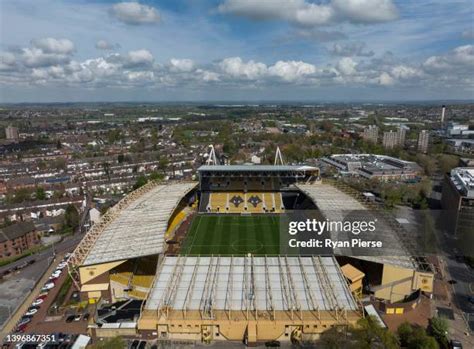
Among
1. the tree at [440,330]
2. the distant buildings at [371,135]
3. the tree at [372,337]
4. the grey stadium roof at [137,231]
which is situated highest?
the distant buildings at [371,135]

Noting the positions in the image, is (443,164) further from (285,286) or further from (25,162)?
(25,162)

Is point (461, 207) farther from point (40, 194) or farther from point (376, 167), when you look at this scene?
point (40, 194)

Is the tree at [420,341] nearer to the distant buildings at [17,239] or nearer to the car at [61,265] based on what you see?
the car at [61,265]

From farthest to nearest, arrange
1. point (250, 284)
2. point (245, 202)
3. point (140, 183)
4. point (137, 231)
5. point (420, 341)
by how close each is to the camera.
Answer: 1. point (140, 183)
2. point (245, 202)
3. point (137, 231)
4. point (250, 284)
5. point (420, 341)

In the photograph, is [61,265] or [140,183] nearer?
[61,265]

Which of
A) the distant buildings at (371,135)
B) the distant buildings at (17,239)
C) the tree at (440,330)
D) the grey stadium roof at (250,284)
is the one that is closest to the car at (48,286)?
the distant buildings at (17,239)

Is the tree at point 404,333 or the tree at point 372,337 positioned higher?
the tree at point 372,337

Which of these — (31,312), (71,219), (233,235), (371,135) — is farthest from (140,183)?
(371,135)

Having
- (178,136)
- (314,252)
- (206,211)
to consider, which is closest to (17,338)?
(314,252)
